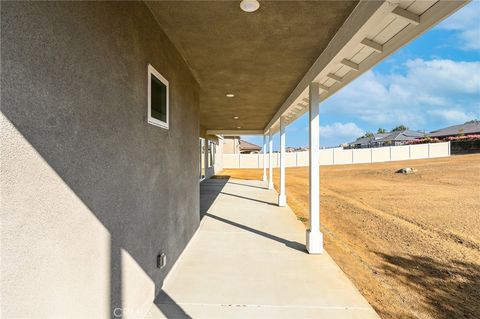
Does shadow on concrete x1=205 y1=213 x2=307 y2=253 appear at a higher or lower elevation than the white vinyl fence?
lower

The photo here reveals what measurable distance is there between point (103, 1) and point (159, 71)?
117 centimetres

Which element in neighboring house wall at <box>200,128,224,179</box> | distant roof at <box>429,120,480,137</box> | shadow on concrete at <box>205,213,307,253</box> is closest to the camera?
shadow on concrete at <box>205,213,307,253</box>

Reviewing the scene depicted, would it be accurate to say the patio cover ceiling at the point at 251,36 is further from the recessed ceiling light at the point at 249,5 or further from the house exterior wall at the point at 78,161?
the house exterior wall at the point at 78,161

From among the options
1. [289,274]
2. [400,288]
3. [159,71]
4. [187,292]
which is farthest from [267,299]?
[159,71]

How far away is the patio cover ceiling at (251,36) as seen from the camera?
2.60 meters

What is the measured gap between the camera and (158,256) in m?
3.00

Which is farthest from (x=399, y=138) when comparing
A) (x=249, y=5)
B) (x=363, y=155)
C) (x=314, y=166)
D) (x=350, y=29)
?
(x=249, y=5)

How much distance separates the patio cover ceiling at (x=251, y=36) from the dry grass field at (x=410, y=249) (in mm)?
3226

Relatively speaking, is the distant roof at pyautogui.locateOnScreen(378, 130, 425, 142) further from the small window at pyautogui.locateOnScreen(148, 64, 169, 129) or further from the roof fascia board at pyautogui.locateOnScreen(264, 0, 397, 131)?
the small window at pyautogui.locateOnScreen(148, 64, 169, 129)

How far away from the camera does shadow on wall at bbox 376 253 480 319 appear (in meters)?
3.04

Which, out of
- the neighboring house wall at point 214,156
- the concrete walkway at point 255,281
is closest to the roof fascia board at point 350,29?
the concrete walkway at point 255,281

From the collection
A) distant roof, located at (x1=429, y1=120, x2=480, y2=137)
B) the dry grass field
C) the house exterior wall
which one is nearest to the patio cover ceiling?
the house exterior wall

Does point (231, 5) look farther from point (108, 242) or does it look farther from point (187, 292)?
point (187, 292)

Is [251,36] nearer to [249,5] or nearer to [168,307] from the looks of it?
[249,5]
